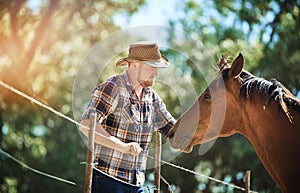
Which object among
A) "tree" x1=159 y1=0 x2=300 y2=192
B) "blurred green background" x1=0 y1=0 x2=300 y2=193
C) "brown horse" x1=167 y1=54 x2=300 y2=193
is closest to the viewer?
"brown horse" x1=167 y1=54 x2=300 y2=193

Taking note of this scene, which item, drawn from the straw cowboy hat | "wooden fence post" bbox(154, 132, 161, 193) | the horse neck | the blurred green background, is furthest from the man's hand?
the blurred green background

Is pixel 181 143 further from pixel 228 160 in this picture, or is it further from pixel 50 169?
pixel 50 169

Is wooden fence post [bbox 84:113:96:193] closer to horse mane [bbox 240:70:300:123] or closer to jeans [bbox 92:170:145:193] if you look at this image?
jeans [bbox 92:170:145:193]

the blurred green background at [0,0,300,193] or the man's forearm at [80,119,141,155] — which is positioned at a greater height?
the blurred green background at [0,0,300,193]

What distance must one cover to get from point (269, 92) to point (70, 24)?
462 inches

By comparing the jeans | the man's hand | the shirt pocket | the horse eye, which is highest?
the horse eye

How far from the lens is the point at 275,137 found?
11.5 ft

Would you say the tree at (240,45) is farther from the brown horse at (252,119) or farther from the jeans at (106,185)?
the jeans at (106,185)

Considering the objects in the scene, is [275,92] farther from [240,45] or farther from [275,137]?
[240,45]

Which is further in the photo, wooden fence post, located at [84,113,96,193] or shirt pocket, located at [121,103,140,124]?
shirt pocket, located at [121,103,140,124]

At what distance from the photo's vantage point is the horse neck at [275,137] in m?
3.41

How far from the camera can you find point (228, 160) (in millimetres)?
16406

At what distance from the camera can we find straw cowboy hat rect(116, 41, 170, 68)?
360 centimetres

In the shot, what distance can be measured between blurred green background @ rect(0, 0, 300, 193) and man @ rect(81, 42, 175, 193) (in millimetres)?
7846
